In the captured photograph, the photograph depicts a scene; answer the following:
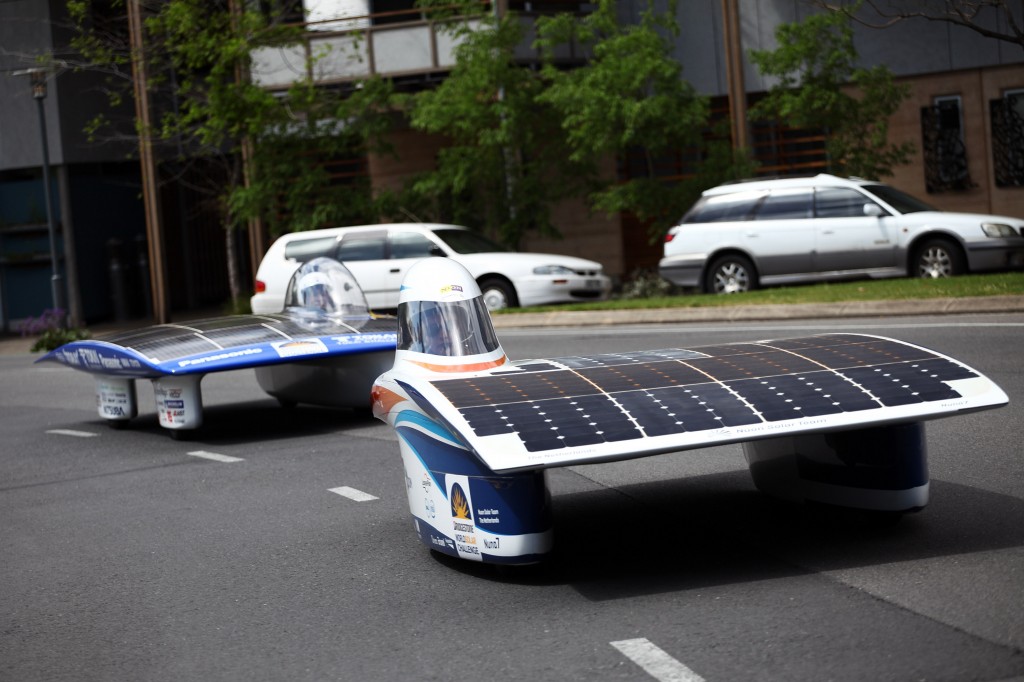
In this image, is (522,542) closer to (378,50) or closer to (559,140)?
(559,140)

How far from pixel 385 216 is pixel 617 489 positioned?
2026cm

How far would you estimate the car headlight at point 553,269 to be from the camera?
2180 cm

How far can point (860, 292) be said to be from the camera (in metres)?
17.7

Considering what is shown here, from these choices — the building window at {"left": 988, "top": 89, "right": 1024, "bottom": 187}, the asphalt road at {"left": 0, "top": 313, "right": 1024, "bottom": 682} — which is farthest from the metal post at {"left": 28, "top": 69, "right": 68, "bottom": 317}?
the asphalt road at {"left": 0, "top": 313, "right": 1024, "bottom": 682}

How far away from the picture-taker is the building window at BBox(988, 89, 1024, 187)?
87.6 feet

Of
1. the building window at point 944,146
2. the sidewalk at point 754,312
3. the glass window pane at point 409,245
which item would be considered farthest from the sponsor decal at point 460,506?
the building window at point 944,146

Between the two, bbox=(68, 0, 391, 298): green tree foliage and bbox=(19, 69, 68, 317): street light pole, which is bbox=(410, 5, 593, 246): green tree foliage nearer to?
bbox=(68, 0, 391, 298): green tree foliage

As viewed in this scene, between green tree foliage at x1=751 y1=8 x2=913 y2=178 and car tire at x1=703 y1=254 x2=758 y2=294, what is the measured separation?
424 centimetres

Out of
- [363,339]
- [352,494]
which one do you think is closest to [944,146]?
[363,339]

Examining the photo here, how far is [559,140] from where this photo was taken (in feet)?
87.3

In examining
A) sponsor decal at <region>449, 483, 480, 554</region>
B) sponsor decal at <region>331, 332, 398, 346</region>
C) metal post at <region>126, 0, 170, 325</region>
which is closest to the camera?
sponsor decal at <region>449, 483, 480, 554</region>

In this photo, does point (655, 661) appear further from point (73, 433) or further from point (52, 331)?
point (52, 331)

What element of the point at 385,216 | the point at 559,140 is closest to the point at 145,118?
the point at 385,216

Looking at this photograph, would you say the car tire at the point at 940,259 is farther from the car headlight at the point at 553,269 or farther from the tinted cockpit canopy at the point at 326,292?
the tinted cockpit canopy at the point at 326,292
